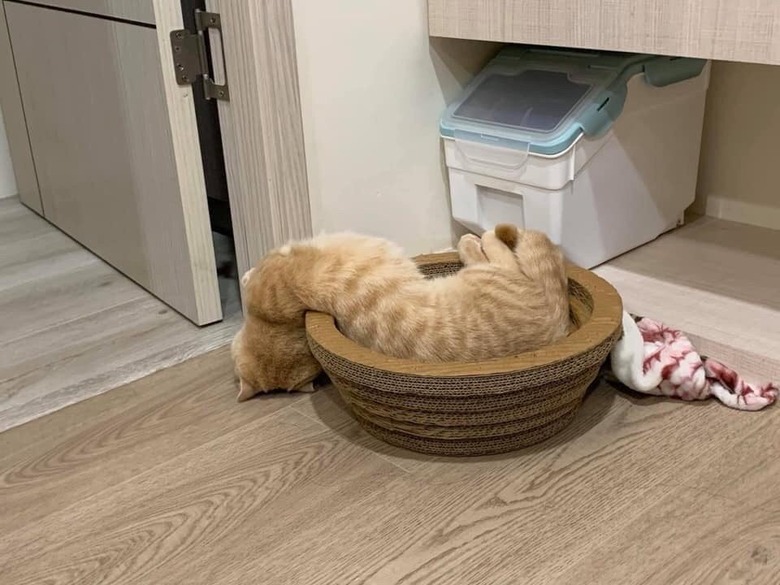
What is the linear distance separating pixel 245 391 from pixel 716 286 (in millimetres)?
698

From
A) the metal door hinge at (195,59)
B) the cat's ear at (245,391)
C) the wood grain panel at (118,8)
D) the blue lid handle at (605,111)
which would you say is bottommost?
the cat's ear at (245,391)

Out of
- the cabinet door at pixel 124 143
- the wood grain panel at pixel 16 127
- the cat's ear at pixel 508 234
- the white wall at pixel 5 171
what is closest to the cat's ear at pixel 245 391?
the cabinet door at pixel 124 143

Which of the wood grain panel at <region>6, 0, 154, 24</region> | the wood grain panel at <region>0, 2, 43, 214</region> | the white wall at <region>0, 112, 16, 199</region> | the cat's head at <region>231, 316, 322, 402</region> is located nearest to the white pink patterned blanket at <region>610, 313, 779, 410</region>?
the cat's head at <region>231, 316, 322, 402</region>

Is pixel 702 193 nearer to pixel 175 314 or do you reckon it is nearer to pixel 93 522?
pixel 175 314

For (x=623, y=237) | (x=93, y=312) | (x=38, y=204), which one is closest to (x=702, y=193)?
(x=623, y=237)

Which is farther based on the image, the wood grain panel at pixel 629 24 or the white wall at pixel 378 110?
the white wall at pixel 378 110

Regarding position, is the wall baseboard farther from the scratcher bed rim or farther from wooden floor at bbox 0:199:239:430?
wooden floor at bbox 0:199:239:430

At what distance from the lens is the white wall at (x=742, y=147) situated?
Answer: 1413mm

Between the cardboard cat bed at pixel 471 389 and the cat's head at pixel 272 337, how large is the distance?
0.06 metres

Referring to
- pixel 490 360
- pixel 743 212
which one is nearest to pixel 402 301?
pixel 490 360

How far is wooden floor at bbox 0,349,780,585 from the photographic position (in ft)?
2.68

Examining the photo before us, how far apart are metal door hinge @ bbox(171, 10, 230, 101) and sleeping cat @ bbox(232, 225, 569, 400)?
299 mm

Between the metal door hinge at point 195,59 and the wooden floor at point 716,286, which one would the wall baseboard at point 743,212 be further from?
the metal door hinge at point 195,59

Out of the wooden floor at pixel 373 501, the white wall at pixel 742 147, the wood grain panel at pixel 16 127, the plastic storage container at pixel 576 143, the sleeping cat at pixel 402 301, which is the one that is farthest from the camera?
the wood grain panel at pixel 16 127
